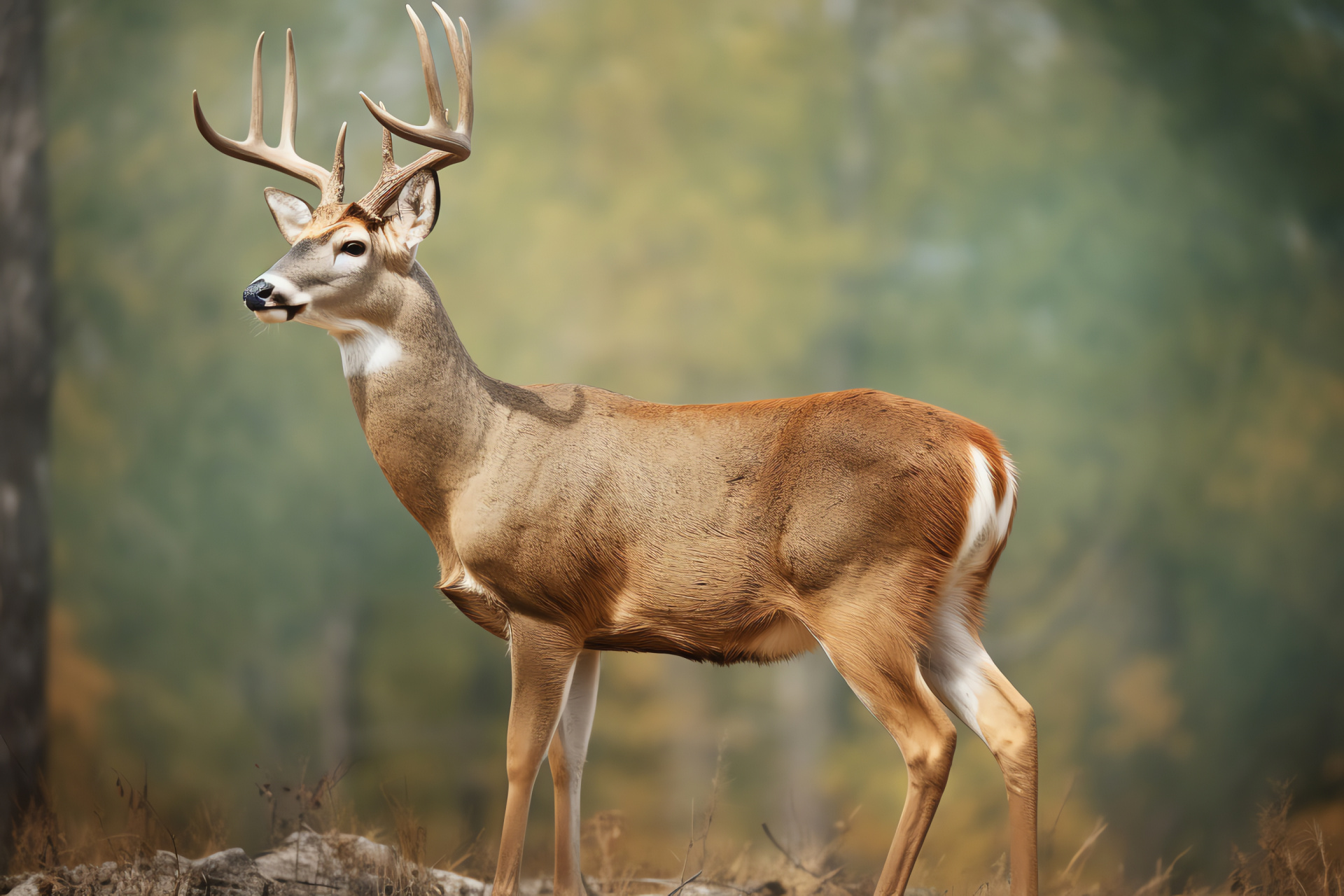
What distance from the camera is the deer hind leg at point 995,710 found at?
3.38 meters

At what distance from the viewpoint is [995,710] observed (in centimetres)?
349

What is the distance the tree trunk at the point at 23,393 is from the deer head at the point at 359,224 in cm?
345

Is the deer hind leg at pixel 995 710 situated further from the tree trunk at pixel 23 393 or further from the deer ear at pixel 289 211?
the tree trunk at pixel 23 393

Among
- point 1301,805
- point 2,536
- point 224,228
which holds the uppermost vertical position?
point 224,228

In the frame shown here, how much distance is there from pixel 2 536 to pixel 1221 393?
7532 millimetres

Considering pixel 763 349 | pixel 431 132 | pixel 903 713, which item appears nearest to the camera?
pixel 903 713

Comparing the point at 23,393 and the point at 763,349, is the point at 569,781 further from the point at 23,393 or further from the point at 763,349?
the point at 23,393

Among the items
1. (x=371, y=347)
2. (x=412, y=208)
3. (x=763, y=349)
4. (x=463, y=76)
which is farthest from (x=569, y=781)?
(x=763, y=349)

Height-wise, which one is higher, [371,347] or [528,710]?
[371,347]

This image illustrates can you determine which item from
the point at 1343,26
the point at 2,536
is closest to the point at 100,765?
the point at 2,536

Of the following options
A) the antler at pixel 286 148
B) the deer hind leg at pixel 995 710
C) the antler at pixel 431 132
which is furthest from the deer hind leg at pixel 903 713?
the antler at pixel 286 148

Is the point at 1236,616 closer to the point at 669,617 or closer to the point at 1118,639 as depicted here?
the point at 1118,639

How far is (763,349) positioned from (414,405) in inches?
146

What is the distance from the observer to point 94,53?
22.6ft
